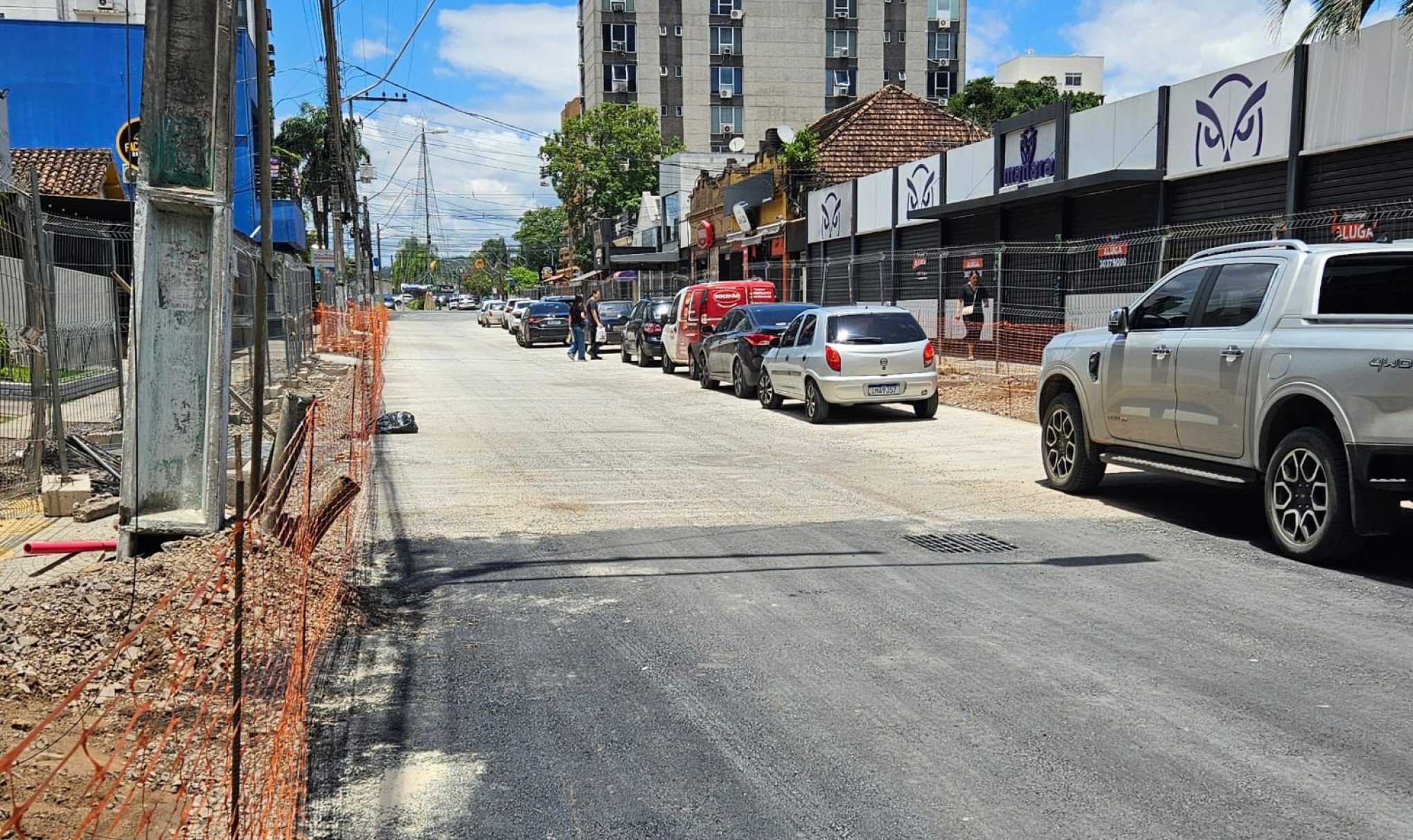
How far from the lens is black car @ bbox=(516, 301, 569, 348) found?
39094 millimetres

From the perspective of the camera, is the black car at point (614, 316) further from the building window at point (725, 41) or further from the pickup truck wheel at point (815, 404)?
the building window at point (725, 41)

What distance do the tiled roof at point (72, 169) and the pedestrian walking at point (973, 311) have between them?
20762 millimetres

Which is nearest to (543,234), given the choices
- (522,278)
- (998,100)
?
(522,278)

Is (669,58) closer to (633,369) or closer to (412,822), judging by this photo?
(633,369)

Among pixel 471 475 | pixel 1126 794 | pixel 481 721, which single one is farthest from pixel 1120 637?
pixel 471 475

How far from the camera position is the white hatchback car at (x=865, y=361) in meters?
15.9

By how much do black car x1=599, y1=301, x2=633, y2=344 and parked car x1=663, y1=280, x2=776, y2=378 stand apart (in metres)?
10.6

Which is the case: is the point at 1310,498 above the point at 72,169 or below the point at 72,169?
below

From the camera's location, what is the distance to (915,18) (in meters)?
79.2

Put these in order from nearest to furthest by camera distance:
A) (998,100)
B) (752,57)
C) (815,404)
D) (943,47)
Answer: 1. (815,404)
2. (998,100)
3. (752,57)
4. (943,47)

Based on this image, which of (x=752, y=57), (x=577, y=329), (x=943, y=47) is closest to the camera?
(x=577, y=329)

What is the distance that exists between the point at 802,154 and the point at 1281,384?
3087 centimetres

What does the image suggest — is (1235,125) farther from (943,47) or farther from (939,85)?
(943,47)

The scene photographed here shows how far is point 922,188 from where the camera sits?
29.9 metres
